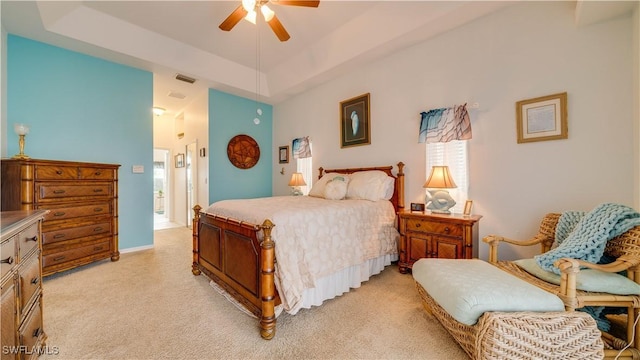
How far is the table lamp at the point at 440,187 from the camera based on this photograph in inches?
106

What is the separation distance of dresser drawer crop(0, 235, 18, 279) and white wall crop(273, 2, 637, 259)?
3459 millimetres

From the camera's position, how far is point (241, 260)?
2.07 metres

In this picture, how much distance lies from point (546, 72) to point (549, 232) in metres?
1.53

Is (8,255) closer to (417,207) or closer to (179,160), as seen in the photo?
(417,207)

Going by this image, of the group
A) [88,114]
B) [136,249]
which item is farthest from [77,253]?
[88,114]

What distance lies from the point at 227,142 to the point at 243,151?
0.38 m

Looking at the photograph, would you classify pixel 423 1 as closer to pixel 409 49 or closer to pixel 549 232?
pixel 409 49

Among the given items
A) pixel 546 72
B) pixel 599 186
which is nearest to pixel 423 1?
pixel 546 72

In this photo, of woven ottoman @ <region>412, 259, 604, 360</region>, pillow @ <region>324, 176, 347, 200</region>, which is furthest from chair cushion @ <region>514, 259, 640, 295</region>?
pillow @ <region>324, 176, 347, 200</region>

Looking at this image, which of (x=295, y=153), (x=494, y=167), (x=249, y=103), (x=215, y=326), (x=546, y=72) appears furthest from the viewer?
(x=249, y=103)

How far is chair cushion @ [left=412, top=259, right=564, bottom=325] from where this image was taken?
137cm

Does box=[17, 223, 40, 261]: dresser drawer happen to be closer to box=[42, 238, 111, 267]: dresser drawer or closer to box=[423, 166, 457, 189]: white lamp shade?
box=[42, 238, 111, 267]: dresser drawer

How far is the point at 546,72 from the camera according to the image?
2297 mm

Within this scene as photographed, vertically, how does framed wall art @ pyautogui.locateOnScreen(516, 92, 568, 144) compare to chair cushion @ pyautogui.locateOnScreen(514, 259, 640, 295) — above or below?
above
